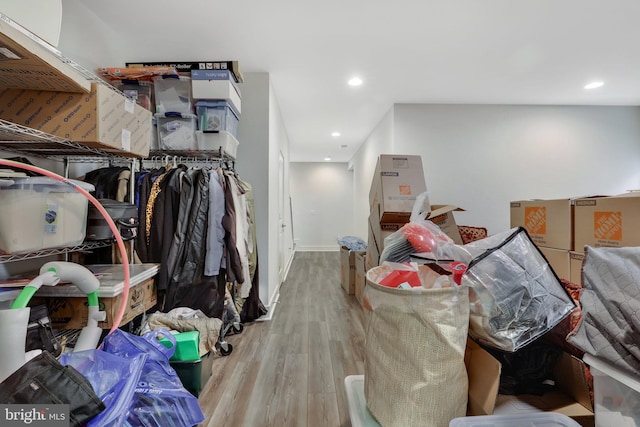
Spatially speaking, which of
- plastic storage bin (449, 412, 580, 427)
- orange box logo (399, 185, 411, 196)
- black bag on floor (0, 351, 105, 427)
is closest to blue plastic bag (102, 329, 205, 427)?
black bag on floor (0, 351, 105, 427)

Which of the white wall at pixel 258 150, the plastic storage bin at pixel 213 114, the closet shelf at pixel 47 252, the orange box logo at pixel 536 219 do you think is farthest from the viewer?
the white wall at pixel 258 150

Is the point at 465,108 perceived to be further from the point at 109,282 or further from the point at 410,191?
the point at 109,282

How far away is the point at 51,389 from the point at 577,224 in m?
2.73

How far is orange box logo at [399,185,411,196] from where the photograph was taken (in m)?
2.36

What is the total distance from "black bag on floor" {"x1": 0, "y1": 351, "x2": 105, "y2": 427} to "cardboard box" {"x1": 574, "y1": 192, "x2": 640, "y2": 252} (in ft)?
8.00

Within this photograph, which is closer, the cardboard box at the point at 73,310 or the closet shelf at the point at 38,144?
the closet shelf at the point at 38,144

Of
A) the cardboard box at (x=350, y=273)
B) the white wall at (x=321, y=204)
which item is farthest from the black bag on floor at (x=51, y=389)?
the white wall at (x=321, y=204)

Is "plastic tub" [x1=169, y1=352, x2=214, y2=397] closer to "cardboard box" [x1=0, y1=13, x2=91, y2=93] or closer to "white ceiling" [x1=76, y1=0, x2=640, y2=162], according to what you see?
"cardboard box" [x1=0, y1=13, x2=91, y2=93]

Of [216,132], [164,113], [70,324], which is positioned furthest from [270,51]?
[70,324]

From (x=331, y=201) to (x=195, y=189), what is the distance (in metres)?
5.78

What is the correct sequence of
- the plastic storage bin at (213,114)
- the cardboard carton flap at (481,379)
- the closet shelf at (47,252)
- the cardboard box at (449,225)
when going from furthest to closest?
1. the cardboard box at (449,225)
2. the plastic storage bin at (213,114)
3. the closet shelf at (47,252)
4. the cardboard carton flap at (481,379)

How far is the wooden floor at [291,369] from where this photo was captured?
1445mm

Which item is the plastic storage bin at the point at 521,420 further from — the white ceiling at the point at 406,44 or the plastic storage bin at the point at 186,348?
the white ceiling at the point at 406,44

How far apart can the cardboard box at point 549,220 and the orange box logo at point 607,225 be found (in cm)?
20
